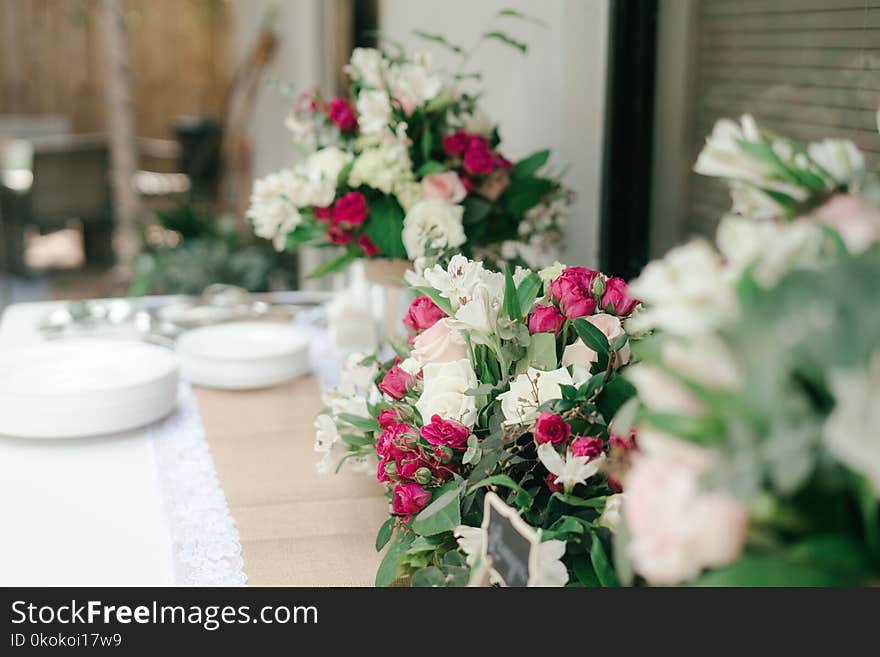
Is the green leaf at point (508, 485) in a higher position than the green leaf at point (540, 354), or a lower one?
lower

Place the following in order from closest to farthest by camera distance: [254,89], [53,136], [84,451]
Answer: [84,451]
[254,89]
[53,136]

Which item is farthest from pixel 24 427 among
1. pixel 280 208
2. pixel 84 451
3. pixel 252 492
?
pixel 280 208

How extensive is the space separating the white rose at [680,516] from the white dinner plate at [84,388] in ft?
3.12

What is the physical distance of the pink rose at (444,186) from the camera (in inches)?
55.9

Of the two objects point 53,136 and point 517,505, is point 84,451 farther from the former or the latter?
point 53,136

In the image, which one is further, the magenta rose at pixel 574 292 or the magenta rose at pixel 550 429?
the magenta rose at pixel 574 292

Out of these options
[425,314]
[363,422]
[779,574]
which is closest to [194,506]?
[363,422]

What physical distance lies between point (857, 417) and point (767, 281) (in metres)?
0.08


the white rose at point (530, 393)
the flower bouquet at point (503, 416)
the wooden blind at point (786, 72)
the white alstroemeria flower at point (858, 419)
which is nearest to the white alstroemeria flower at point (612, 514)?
the flower bouquet at point (503, 416)

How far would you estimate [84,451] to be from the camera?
127cm

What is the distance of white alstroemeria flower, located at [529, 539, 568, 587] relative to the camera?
751mm

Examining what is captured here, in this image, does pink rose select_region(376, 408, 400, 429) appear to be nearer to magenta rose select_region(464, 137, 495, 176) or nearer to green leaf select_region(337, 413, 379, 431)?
green leaf select_region(337, 413, 379, 431)

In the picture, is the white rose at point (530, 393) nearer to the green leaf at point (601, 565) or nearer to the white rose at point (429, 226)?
the green leaf at point (601, 565)

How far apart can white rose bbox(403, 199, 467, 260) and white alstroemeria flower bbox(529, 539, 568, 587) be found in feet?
2.19
